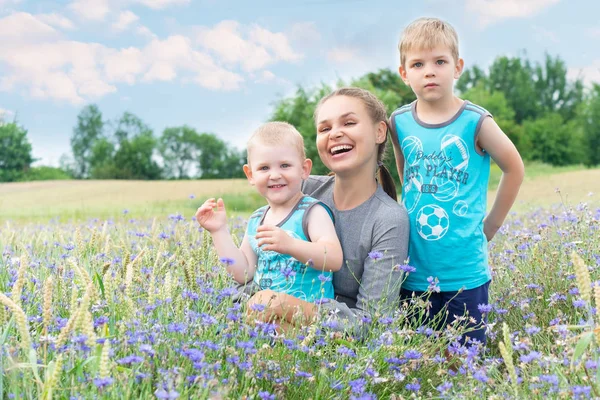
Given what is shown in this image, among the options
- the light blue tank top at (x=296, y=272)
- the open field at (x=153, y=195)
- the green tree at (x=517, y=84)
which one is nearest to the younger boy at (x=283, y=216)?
the light blue tank top at (x=296, y=272)

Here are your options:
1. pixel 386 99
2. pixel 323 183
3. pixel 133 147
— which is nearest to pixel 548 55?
pixel 133 147

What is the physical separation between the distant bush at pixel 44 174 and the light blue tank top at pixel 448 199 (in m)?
42.5

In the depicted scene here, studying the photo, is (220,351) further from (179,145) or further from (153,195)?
(179,145)

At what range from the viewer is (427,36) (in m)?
3.48

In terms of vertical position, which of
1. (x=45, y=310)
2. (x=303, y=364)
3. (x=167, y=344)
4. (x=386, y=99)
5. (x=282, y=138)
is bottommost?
(x=303, y=364)

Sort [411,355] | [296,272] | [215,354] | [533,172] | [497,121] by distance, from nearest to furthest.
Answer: [215,354] < [411,355] < [296,272] < [533,172] < [497,121]

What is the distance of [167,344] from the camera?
2.31 meters

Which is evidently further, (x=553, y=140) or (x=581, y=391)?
(x=553, y=140)

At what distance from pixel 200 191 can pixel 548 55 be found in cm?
4265

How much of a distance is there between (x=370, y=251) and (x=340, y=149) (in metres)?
0.63

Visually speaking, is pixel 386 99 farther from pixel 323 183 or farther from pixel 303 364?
pixel 303 364

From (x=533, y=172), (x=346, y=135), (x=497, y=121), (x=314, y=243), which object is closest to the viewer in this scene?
(x=314, y=243)

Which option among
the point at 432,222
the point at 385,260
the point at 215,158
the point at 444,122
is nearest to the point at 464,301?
the point at 432,222

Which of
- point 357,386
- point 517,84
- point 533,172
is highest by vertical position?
point 517,84
